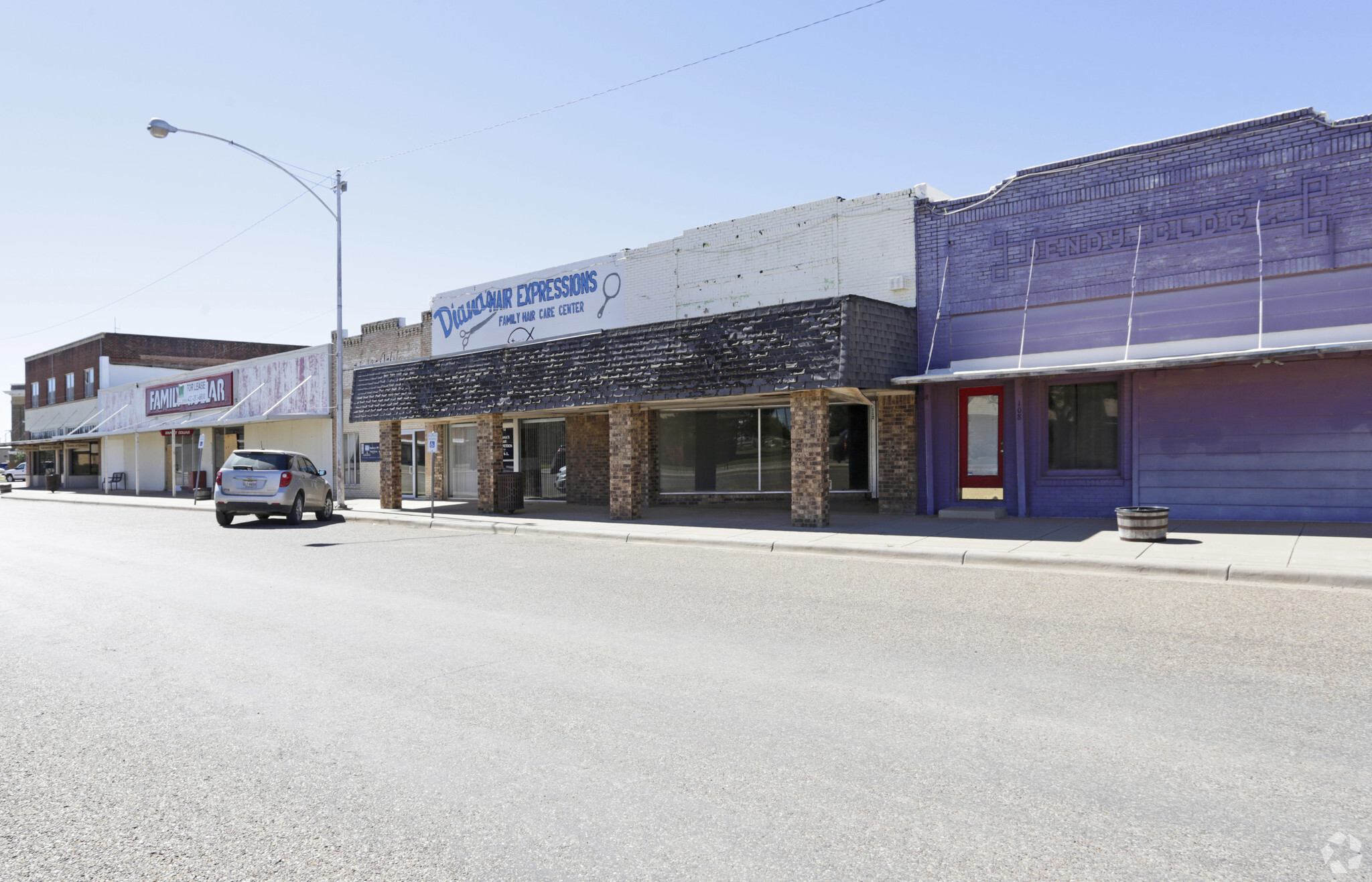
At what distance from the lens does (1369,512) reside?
13562 mm

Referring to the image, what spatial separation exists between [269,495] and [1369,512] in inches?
827

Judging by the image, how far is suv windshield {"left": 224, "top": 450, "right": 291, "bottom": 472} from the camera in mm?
20094

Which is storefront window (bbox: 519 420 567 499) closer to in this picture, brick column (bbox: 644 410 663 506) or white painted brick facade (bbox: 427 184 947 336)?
brick column (bbox: 644 410 663 506)

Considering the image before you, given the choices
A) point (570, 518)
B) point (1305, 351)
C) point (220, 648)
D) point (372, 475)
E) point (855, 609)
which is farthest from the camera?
point (372, 475)

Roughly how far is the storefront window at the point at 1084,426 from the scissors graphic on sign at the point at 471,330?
55.1ft

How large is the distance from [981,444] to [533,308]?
13.7 m

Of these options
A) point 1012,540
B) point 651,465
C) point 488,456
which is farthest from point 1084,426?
point 488,456

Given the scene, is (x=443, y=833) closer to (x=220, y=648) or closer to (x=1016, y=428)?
Answer: (x=220, y=648)

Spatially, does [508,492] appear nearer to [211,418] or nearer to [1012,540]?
[1012,540]

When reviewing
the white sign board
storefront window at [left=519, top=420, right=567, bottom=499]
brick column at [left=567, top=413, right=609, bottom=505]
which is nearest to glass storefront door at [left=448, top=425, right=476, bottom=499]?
storefront window at [left=519, top=420, right=567, bottom=499]

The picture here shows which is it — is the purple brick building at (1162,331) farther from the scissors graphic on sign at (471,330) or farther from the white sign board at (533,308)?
the scissors graphic on sign at (471,330)

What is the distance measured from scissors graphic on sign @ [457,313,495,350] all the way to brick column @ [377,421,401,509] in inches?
144

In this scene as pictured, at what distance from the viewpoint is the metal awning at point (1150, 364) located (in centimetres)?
1241

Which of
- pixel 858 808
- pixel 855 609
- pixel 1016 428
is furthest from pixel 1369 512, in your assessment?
pixel 858 808
